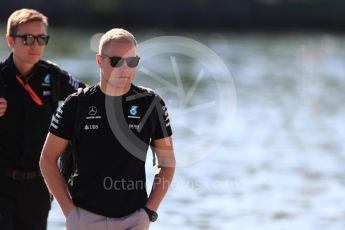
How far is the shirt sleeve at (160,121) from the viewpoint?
5609 mm

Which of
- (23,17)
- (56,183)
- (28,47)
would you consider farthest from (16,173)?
(56,183)

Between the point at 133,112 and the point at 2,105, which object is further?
the point at 2,105

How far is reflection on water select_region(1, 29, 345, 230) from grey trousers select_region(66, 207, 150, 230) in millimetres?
5577

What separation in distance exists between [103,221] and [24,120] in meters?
1.53

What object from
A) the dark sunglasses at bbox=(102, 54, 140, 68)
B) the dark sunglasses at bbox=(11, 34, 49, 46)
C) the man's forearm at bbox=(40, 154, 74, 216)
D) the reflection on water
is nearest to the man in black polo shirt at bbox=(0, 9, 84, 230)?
the dark sunglasses at bbox=(11, 34, 49, 46)

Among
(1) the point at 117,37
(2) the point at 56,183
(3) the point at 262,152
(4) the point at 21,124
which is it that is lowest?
(2) the point at 56,183

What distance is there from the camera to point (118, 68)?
547cm

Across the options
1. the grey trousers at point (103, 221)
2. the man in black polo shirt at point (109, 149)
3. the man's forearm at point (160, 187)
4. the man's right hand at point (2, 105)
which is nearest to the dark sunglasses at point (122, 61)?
the man in black polo shirt at point (109, 149)

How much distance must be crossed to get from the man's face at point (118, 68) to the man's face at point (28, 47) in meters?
1.42

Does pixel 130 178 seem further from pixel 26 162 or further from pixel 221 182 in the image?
pixel 221 182

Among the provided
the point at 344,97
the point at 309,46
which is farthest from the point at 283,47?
the point at 344,97

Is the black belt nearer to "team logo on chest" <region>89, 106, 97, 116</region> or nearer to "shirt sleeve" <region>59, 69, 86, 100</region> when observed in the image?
"shirt sleeve" <region>59, 69, 86, 100</region>

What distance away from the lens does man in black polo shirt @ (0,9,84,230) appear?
22.4ft

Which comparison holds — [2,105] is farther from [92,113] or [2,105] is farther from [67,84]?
[92,113]
